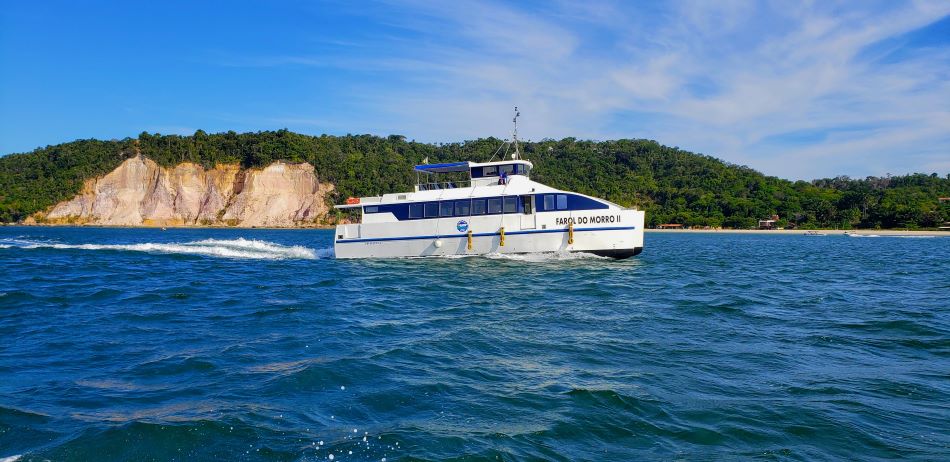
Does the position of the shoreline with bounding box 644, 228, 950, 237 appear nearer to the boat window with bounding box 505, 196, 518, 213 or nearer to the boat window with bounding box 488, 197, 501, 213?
the boat window with bounding box 505, 196, 518, 213

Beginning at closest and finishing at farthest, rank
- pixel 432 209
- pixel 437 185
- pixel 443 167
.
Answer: pixel 432 209 → pixel 437 185 → pixel 443 167

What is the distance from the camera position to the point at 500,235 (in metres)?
23.4

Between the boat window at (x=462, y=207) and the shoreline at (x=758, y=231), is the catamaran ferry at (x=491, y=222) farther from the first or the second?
the shoreline at (x=758, y=231)

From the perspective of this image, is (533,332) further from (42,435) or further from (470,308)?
(42,435)

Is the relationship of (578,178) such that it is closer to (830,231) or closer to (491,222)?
(830,231)

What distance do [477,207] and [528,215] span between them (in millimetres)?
2204

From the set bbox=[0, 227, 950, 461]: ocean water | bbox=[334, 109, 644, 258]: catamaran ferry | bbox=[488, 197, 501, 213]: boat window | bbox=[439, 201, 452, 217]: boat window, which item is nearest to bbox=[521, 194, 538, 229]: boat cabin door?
bbox=[334, 109, 644, 258]: catamaran ferry

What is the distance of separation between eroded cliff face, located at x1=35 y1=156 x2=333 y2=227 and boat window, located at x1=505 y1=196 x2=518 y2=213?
70.5 metres

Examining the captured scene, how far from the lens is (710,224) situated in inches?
3765

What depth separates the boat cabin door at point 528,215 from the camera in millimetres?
23125

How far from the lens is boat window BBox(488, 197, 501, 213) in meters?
23.5

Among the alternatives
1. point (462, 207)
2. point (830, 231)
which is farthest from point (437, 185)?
point (830, 231)

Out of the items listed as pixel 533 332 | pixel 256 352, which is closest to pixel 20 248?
pixel 256 352

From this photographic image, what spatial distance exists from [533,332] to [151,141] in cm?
9987
